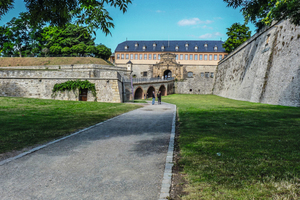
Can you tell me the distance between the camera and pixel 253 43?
33.5 m

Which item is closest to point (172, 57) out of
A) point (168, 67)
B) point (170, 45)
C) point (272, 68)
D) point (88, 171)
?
point (168, 67)

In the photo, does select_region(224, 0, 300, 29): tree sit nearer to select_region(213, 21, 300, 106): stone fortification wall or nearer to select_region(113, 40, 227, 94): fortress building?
select_region(213, 21, 300, 106): stone fortification wall

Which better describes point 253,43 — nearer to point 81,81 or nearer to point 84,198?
point 81,81

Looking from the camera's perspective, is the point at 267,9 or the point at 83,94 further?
the point at 83,94

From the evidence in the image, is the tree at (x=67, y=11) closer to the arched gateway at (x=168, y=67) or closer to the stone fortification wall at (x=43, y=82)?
the stone fortification wall at (x=43, y=82)

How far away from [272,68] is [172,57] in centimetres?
4309

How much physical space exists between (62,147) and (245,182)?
4967 mm

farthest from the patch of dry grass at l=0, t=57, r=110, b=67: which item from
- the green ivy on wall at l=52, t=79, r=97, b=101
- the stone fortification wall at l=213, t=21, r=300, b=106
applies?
the stone fortification wall at l=213, t=21, r=300, b=106

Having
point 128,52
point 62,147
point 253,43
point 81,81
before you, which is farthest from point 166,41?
point 62,147

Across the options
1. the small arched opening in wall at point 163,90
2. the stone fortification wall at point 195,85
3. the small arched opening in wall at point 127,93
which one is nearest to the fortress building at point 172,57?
the stone fortification wall at point 195,85

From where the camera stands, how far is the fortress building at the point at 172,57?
6575cm

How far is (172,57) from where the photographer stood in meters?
66.1

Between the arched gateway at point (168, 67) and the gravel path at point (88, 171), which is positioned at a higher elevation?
the arched gateway at point (168, 67)

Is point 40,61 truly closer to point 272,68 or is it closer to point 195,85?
point 195,85
